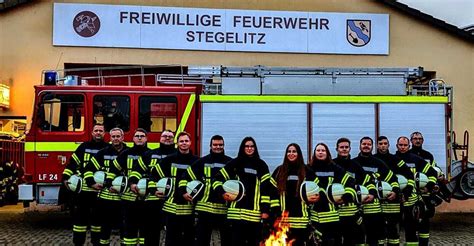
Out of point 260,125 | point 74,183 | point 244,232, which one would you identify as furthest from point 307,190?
point 260,125

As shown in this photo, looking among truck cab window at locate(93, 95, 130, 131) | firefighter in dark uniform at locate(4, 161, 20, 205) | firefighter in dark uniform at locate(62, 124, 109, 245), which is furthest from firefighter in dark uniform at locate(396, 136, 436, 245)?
firefighter in dark uniform at locate(4, 161, 20, 205)

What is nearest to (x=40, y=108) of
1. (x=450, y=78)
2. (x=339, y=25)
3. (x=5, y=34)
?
(x=5, y=34)

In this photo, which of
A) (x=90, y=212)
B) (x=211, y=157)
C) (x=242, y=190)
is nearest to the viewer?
(x=242, y=190)

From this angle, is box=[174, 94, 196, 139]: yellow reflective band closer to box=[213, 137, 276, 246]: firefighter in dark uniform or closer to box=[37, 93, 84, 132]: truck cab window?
box=[37, 93, 84, 132]: truck cab window

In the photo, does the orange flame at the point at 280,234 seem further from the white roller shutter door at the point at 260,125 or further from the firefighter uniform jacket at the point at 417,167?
the white roller shutter door at the point at 260,125

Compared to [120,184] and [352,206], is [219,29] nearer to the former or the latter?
[120,184]

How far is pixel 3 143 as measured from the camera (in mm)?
13805

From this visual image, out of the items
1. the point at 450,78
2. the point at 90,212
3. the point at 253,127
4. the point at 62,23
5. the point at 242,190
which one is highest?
the point at 62,23

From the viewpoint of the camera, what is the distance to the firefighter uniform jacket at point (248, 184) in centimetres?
666

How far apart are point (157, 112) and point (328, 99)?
118 inches

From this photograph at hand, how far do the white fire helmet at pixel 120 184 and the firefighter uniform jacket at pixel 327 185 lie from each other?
2.45 m

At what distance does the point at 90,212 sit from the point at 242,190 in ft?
9.78

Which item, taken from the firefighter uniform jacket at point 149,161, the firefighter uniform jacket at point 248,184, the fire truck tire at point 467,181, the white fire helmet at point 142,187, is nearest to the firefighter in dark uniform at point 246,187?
the firefighter uniform jacket at point 248,184

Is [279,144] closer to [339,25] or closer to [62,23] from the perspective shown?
[339,25]
